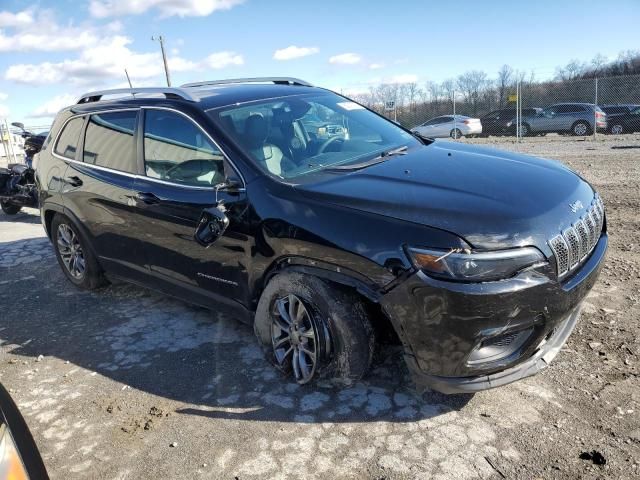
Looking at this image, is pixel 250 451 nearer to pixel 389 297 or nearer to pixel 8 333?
pixel 389 297

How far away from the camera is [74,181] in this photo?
4.89 metres

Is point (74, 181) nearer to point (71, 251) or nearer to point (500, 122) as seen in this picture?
point (71, 251)

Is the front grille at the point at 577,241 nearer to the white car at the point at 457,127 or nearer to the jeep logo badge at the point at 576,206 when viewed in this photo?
the jeep logo badge at the point at 576,206

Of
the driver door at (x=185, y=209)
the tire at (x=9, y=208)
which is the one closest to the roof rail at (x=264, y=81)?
the driver door at (x=185, y=209)

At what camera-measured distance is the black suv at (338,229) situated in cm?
259

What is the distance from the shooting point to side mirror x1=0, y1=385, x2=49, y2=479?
177 cm

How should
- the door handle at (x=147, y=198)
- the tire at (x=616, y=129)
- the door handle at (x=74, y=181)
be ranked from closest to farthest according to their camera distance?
the door handle at (x=147, y=198) → the door handle at (x=74, y=181) → the tire at (x=616, y=129)

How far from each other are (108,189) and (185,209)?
112 cm

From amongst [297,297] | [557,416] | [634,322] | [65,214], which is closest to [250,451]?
[297,297]

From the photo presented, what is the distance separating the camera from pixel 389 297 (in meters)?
2.71

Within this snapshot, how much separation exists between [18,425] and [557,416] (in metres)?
2.60

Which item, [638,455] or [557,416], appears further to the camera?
[557,416]

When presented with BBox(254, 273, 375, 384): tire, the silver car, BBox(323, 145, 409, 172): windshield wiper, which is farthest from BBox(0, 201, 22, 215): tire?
the silver car

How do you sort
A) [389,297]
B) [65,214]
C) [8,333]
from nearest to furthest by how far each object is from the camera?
[389,297] → [8,333] → [65,214]
